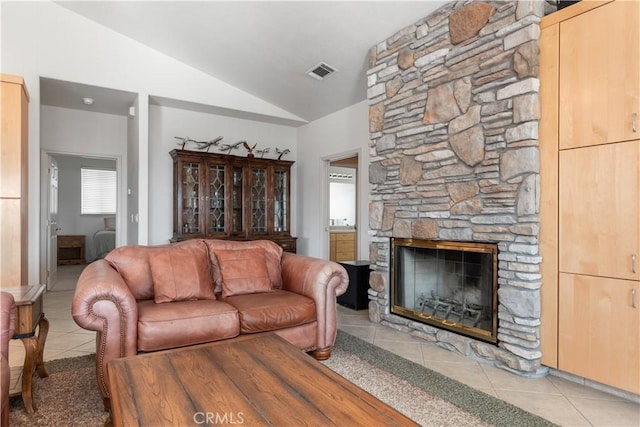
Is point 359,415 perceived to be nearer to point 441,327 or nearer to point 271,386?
point 271,386

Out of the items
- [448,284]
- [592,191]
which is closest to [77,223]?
[448,284]

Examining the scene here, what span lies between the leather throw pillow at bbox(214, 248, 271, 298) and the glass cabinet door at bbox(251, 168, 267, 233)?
244 centimetres

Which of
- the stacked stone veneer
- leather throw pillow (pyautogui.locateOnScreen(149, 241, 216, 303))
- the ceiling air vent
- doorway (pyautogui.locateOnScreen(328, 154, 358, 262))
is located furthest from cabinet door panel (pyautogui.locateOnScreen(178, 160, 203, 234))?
doorway (pyautogui.locateOnScreen(328, 154, 358, 262))

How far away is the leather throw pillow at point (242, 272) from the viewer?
294cm

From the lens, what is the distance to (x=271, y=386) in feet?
4.69

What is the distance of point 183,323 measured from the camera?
2316 millimetres

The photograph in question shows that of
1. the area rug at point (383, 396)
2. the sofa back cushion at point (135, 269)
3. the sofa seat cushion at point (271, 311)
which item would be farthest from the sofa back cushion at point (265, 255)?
the area rug at point (383, 396)

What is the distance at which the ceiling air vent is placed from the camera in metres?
4.32

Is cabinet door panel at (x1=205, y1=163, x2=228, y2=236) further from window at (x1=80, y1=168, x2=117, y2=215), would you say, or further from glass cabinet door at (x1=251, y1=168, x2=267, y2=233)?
window at (x1=80, y1=168, x2=117, y2=215)

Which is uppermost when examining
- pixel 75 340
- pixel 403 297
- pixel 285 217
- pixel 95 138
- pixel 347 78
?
pixel 347 78

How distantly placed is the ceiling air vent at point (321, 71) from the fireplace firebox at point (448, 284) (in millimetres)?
2160

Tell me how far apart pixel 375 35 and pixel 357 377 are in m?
3.07

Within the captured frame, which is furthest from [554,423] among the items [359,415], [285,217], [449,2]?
[285,217]

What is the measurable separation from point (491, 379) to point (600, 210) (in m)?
1.28
